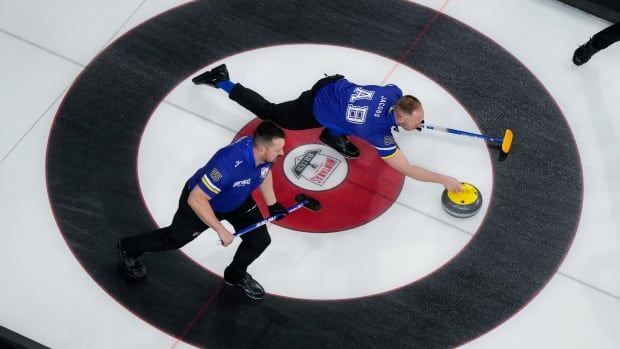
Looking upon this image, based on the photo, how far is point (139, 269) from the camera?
21.9 feet

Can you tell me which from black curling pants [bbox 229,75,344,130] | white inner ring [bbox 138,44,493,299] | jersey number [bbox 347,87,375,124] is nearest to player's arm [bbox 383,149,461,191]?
jersey number [bbox 347,87,375,124]

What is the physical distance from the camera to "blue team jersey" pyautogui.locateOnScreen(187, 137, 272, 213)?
5.73 meters

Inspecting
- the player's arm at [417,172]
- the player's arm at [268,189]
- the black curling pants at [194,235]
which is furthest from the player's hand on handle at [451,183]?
the black curling pants at [194,235]

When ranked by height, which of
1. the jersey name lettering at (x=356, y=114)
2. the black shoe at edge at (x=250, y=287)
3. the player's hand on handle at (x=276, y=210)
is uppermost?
the jersey name lettering at (x=356, y=114)

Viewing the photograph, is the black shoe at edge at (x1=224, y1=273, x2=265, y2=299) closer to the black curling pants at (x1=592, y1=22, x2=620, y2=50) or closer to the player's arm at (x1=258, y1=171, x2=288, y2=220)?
the player's arm at (x1=258, y1=171, x2=288, y2=220)

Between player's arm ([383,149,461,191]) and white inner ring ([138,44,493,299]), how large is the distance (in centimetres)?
48

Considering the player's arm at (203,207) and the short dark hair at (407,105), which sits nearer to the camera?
the player's arm at (203,207)

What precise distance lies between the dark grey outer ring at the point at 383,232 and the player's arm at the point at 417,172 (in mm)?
575

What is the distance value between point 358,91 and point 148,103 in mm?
2117

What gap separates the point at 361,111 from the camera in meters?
6.80

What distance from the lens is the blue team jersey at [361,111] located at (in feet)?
22.0

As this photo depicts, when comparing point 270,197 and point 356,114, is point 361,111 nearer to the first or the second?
point 356,114

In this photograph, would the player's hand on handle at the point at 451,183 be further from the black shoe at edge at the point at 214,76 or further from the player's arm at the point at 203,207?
the black shoe at edge at the point at 214,76

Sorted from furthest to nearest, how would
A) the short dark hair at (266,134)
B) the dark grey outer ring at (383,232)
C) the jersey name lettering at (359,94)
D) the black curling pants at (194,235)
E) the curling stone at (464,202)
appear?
the curling stone at (464,202), the jersey name lettering at (359,94), the dark grey outer ring at (383,232), the black curling pants at (194,235), the short dark hair at (266,134)
